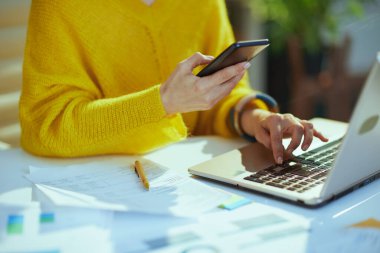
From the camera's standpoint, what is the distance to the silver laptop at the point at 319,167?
2.06 ft

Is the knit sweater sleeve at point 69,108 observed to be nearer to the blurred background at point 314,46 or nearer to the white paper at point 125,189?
the white paper at point 125,189

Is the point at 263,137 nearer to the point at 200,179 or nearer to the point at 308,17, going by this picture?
the point at 200,179

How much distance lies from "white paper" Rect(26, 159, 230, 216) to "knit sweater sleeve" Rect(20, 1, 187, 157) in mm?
61

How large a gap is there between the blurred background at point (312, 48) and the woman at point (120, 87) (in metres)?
1.32

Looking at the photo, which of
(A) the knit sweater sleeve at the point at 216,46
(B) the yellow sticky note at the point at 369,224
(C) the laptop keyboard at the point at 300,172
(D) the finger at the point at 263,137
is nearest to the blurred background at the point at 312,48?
(A) the knit sweater sleeve at the point at 216,46

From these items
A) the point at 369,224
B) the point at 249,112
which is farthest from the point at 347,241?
the point at 249,112

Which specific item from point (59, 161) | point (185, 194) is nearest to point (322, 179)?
point (185, 194)

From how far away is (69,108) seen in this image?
94 cm

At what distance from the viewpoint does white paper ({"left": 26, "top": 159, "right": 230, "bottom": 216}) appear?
0.70 meters

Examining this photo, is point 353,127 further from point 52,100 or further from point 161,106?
point 52,100

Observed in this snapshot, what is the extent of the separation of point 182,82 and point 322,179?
26 centimetres

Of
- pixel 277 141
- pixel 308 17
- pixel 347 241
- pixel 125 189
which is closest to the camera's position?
pixel 347 241

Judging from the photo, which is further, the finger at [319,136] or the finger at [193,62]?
the finger at [319,136]

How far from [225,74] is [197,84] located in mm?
45
